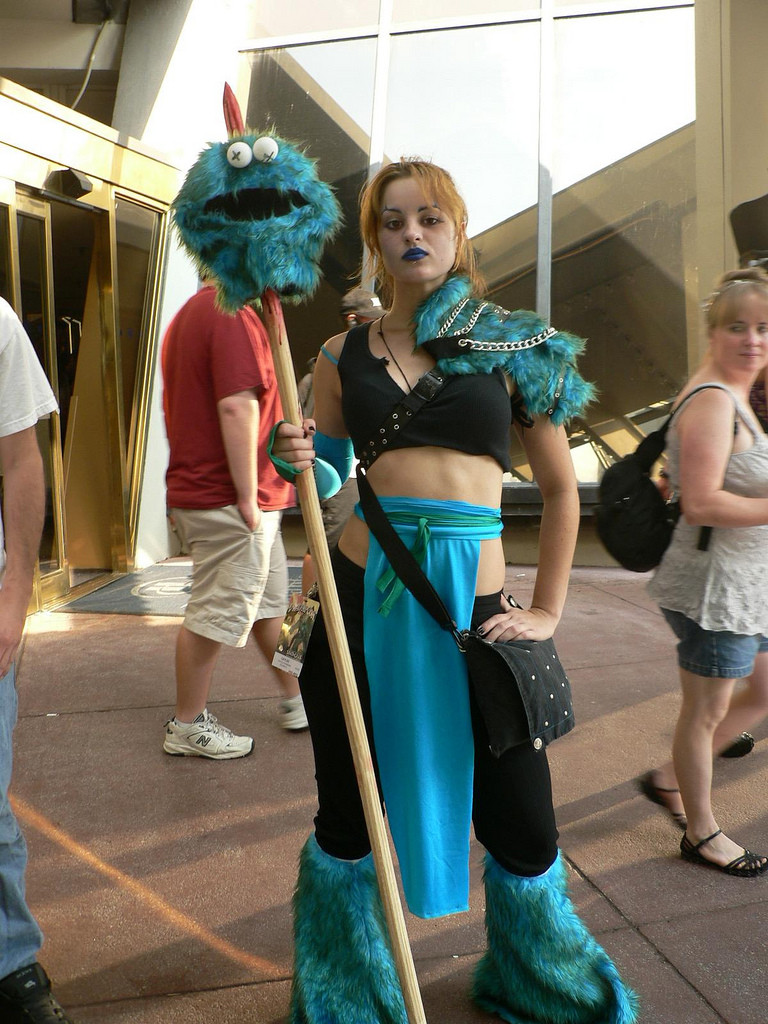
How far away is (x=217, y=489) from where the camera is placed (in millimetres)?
3770

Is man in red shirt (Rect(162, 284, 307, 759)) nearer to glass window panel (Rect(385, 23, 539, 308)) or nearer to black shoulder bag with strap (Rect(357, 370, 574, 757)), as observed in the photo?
black shoulder bag with strap (Rect(357, 370, 574, 757))

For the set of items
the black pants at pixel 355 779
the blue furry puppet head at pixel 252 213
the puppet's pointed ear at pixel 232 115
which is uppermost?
the puppet's pointed ear at pixel 232 115

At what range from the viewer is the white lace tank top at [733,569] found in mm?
2936

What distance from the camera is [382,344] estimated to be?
2.21 metres

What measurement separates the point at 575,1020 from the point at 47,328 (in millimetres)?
5863

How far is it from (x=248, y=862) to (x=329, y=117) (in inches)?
306

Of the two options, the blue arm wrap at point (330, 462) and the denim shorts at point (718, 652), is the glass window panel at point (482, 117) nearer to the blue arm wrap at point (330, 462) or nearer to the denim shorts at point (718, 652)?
the denim shorts at point (718, 652)

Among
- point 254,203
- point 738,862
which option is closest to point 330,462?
point 254,203

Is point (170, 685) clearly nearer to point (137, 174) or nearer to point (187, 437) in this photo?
point (187, 437)

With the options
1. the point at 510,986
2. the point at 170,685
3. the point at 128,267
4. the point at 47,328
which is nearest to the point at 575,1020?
the point at 510,986

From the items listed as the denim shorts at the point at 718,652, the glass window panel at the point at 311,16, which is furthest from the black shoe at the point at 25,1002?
the glass window panel at the point at 311,16

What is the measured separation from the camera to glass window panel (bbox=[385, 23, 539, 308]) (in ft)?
29.1

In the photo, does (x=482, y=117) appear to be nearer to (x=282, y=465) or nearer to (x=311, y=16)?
(x=311, y=16)

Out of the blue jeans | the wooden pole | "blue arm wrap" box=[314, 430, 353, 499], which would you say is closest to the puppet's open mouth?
the wooden pole
